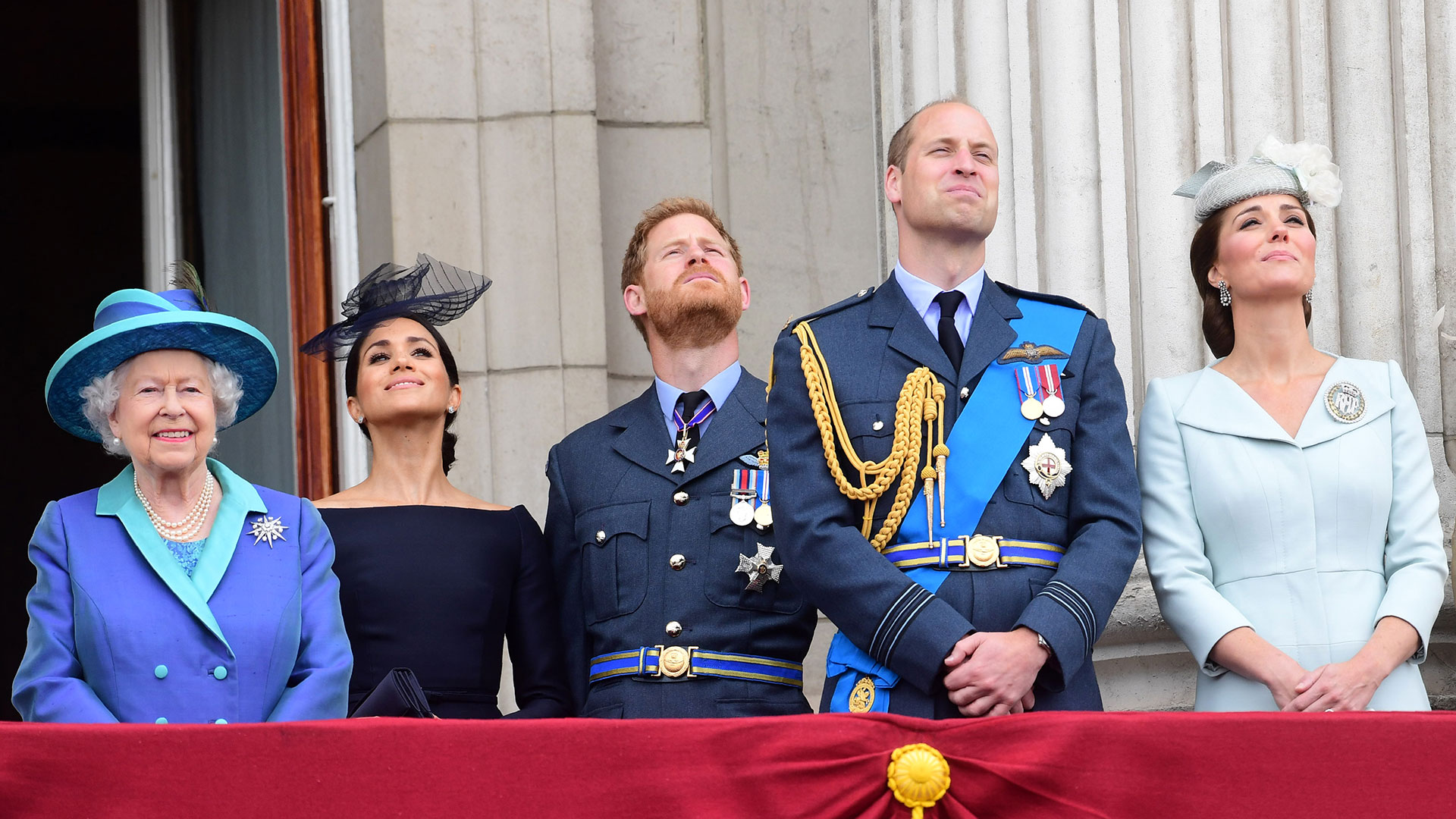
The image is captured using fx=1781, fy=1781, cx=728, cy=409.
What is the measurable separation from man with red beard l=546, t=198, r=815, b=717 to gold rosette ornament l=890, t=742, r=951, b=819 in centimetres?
98

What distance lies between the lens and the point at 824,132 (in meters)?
5.66

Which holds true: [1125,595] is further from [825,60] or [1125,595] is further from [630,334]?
[825,60]

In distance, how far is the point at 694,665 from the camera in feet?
11.7

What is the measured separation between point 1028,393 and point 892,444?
0.87 ft

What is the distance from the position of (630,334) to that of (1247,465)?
2427 millimetres

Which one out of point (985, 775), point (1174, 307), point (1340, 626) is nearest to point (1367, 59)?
point (1174, 307)

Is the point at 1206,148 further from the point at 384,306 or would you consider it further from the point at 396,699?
the point at 396,699

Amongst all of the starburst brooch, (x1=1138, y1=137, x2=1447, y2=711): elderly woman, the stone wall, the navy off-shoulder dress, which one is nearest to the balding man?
(x1=1138, y1=137, x2=1447, y2=711): elderly woman

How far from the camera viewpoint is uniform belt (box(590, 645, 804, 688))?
357cm

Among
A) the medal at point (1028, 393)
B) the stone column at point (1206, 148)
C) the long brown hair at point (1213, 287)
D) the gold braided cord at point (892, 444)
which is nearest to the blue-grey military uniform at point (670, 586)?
the gold braided cord at point (892, 444)

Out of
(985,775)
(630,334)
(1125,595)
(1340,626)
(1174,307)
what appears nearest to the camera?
(985,775)

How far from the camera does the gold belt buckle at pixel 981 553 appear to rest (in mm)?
3062

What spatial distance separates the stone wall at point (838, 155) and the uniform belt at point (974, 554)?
1.09 meters

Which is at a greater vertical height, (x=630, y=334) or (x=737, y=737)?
(x=630, y=334)
